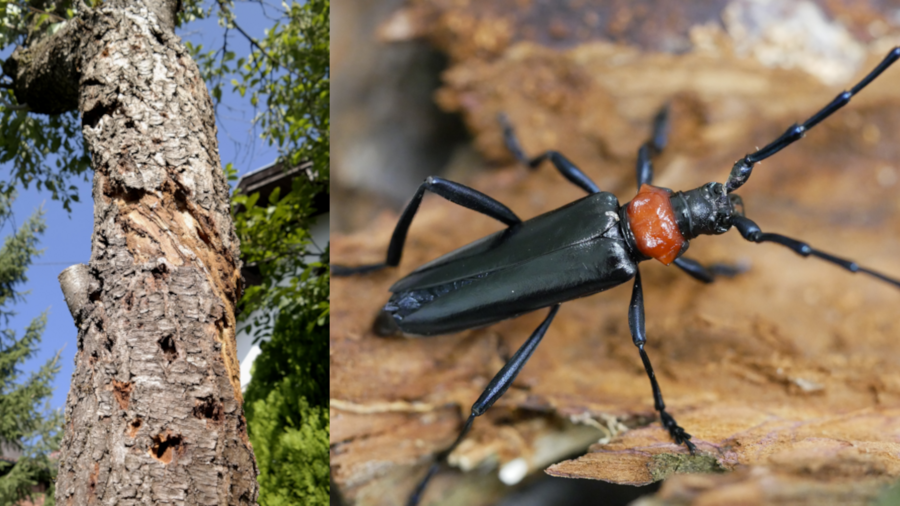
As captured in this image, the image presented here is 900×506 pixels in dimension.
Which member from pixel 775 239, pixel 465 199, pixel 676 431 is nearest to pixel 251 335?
pixel 465 199

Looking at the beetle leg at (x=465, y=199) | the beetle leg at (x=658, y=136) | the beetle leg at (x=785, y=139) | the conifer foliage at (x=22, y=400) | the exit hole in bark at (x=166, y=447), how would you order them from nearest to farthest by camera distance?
the exit hole in bark at (x=166, y=447), the beetle leg at (x=785, y=139), the beetle leg at (x=465, y=199), the beetle leg at (x=658, y=136), the conifer foliage at (x=22, y=400)

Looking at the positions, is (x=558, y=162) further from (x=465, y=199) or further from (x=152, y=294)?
(x=152, y=294)

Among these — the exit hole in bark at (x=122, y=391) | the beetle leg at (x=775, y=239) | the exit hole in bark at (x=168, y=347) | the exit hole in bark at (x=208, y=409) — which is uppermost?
the beetle leg at (x=775, y=239)

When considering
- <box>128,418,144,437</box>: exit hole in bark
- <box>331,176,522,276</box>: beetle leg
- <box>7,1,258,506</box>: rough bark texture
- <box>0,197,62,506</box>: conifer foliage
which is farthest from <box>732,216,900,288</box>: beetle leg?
<box>0,197,62,506</box>: conifer foliage

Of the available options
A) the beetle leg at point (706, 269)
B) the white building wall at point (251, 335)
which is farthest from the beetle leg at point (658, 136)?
the white building wall at point (251, 335)

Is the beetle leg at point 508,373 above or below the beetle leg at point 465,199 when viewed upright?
below

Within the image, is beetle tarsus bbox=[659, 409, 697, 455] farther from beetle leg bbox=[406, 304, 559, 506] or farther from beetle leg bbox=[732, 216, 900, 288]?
beetle leg bbox=[732, 216, 900, 288]

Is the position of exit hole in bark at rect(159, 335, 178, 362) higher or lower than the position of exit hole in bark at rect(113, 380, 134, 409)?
higher

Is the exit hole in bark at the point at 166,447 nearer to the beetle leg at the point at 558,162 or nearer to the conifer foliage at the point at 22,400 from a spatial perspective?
the beetle leg at the point at 558,162
